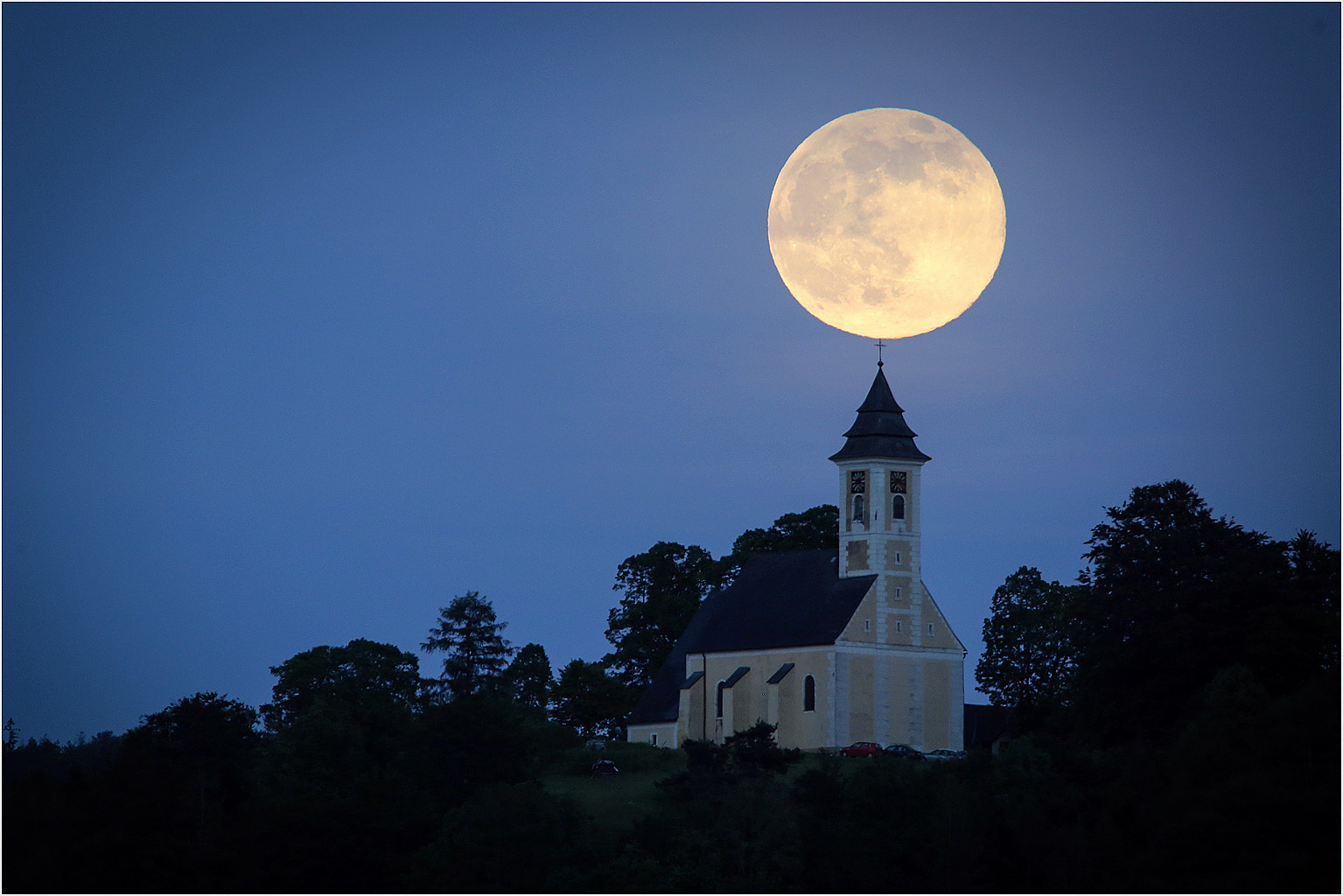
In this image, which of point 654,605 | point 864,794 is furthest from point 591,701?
point 864,794

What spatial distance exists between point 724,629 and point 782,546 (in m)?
10.0

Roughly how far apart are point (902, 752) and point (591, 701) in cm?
2128

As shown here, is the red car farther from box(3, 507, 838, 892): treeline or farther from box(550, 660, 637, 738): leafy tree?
box(550, 660, 637, 738): leafy tree

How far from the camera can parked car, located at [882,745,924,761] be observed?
74.0m

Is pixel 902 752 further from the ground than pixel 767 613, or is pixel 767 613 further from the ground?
pixel 767 613

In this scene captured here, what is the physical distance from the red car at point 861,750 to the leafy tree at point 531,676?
83.9ft

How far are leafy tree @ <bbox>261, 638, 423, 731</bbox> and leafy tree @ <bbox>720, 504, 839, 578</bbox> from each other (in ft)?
59.0

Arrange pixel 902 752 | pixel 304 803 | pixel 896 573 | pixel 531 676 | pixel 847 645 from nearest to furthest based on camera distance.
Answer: pixel 304 803
pixel 902 752
pixel 847 645
pixel 896 573
pixel 531 676

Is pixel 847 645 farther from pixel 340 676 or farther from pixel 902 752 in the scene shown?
pixel 340 676

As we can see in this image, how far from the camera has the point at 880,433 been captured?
82812 millimetres

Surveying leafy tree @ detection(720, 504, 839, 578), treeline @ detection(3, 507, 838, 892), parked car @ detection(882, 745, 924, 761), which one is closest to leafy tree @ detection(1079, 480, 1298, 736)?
parked car @ detection(882, 745, 924, 761)

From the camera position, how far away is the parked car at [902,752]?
74044 mm

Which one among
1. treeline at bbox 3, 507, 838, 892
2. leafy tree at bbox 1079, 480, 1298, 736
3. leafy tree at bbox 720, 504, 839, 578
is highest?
leafy tree at bbox 720, 504, 839, 578

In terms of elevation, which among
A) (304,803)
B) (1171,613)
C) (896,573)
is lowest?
(304,803)
